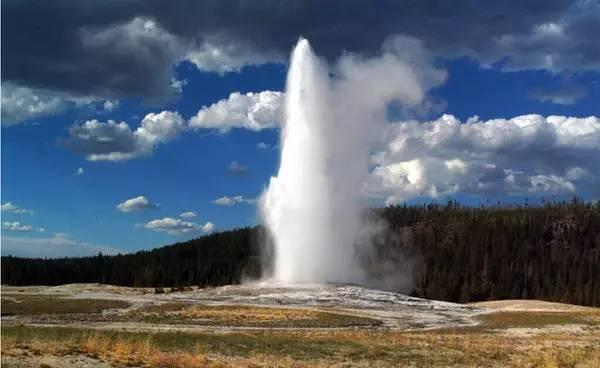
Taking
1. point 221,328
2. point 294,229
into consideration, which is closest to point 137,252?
point 294,229

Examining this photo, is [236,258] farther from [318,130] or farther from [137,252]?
[318,130]

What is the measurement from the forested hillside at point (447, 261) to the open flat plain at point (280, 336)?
55.3 metres

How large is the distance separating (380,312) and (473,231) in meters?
107

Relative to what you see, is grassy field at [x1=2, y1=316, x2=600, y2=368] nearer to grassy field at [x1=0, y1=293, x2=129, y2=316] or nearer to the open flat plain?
Result: the open flat plain

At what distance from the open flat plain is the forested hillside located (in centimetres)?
5531

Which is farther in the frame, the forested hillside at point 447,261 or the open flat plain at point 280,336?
the forested hillside at point 447,261

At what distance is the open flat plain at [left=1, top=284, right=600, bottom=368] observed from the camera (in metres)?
21.7

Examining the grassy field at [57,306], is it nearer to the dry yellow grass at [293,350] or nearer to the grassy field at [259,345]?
the grassy field at [259,345]

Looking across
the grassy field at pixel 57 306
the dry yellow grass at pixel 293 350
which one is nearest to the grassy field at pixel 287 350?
the dry yellow grass at pixel 293 350

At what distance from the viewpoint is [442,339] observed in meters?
34.8

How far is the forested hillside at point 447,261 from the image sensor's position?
5221 inches

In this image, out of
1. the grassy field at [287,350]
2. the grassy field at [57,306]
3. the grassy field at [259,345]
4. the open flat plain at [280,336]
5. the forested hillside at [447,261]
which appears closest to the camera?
the grassy field at [259,345]

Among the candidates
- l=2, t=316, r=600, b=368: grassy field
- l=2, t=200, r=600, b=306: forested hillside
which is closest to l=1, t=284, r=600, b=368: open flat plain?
l=2, t=316, r=600, b=368: grassy field

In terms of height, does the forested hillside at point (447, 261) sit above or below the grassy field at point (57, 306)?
above
